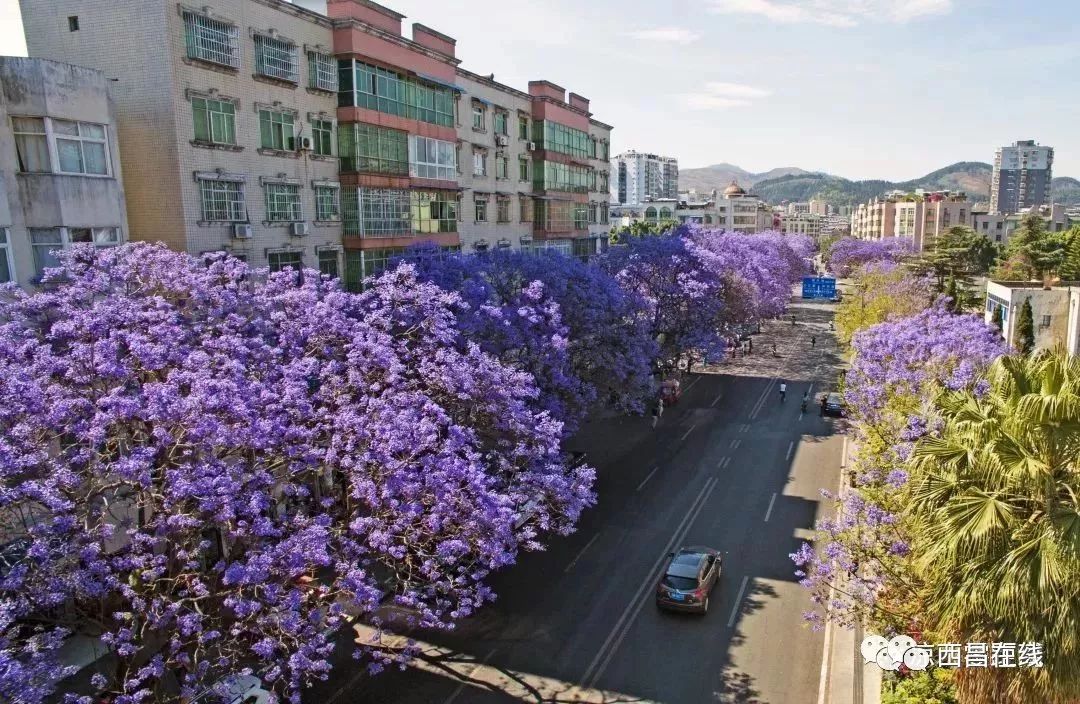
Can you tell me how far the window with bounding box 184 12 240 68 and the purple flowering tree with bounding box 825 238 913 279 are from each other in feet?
264

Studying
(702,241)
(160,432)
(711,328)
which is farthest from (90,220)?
(702,241)

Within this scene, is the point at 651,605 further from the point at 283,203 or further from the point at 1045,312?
the point at 1045,312

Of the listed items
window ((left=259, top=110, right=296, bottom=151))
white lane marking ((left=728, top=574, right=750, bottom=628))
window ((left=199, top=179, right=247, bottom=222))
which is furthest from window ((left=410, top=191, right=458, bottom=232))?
white lane marking ((left=728, top=574, right=750, bottom=628))

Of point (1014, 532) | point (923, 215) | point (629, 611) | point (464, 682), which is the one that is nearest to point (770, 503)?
point (629, 611)

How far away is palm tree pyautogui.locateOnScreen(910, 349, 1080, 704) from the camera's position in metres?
9.52

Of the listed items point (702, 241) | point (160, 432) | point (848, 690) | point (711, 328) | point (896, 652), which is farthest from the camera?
point (702, 241)

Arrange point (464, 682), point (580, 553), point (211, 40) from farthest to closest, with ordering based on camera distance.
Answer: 1. point (580, 553)
2. point (211, 40)
3. point (464, 682)

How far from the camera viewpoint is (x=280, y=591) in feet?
39.9

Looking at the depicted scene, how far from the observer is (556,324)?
2489 centimetres

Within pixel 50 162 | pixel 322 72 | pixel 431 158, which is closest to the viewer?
pixel 50 162

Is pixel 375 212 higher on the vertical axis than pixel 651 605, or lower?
higher

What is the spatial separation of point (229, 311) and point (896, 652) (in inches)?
601

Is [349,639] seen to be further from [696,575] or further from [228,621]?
[696,575]

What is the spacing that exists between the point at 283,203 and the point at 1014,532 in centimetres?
2346
